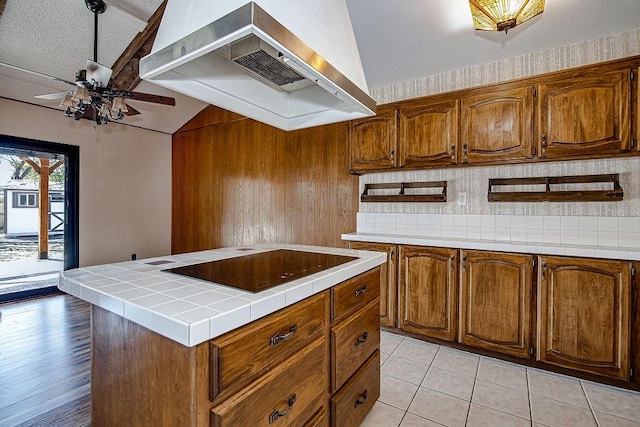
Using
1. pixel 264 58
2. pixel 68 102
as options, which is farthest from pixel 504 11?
pixel 68 102

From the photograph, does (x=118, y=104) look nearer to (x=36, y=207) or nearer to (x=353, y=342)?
(x=353, y=342)

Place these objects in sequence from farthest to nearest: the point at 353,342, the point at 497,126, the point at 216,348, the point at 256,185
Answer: the point at 256,185
the point at 497,126
the point at 353,342
the point at 216,348

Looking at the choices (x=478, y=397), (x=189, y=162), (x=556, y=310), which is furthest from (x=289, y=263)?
(x=189, y=162)

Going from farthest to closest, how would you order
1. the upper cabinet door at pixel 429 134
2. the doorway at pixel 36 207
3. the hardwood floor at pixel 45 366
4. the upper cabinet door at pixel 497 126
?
the doorway at pixel 36 207 → the upper cabinet door at pixel 429 134 → the upper cabinet door at pixel 497 126 → the hardwood floor at pixel 45 366

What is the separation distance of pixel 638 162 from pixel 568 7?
1257 mm

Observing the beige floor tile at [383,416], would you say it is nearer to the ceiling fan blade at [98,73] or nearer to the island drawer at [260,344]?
the island drawer at [260,344]

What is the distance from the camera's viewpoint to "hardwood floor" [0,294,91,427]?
1811 millimetres

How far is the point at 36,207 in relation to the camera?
15.2ft

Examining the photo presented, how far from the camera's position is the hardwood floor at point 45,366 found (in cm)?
181

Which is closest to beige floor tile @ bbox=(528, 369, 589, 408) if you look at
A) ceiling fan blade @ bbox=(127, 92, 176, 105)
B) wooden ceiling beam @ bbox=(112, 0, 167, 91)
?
ceiling fan blade @ bbox=(127, 92, 176, 105)

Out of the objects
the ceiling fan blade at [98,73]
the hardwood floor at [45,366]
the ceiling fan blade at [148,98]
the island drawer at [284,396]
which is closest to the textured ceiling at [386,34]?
the ceiling fan blade at [98,73]

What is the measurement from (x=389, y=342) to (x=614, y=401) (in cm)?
149

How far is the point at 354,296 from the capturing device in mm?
1528

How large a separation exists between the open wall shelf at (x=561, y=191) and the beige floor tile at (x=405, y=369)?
155cm
